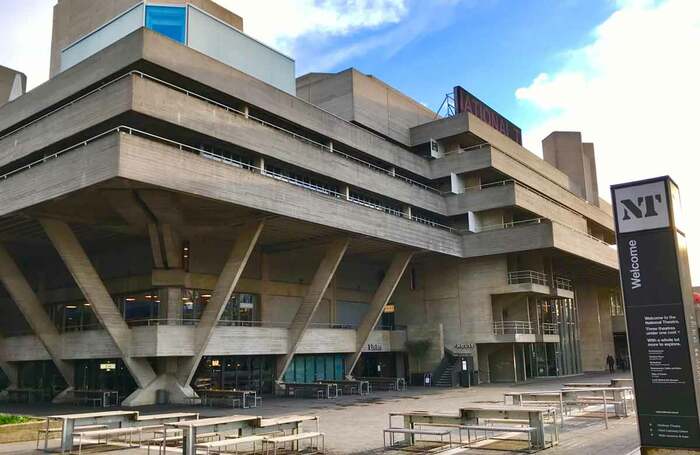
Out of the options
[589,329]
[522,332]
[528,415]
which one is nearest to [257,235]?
[528,415]

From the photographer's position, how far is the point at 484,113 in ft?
182

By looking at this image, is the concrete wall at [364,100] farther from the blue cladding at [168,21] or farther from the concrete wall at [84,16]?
the blue cladding at [168,21]

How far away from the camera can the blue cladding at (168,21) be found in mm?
34312

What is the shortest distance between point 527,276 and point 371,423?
30.0 metres

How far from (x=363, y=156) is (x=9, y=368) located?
84.2ft

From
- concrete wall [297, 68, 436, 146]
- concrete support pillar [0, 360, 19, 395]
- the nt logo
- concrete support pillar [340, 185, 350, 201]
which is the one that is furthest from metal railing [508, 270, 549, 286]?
the nt logo

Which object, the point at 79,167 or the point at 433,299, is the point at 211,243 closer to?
the point at 79,167

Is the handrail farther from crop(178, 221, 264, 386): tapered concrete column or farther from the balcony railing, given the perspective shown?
the balcony railing

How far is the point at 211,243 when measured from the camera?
37219 millimetres

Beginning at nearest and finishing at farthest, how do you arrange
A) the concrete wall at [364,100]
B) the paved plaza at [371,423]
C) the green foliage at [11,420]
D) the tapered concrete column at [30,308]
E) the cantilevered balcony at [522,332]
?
the paved plaza at [371,423] < the green foliage at [11,420] < the tapered concrete column at [30,308] < the cantilevered balcony at [522,332] < the concrete wall at [364,100]

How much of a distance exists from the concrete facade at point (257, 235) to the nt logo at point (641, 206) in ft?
62.6

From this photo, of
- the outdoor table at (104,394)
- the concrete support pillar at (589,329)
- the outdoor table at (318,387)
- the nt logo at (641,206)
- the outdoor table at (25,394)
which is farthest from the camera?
the concrete support pillar at (589,329)

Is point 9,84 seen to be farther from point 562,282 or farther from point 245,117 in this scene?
point 562,282

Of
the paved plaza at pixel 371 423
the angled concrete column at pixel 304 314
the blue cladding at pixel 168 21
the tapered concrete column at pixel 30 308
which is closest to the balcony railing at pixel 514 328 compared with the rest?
the paved plaza at pixel 371 423
